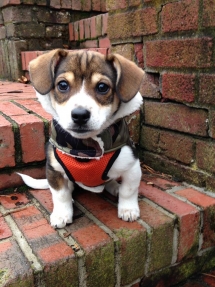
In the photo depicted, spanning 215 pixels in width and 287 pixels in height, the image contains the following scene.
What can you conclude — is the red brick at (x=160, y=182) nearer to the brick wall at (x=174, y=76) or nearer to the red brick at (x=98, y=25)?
the brick wall at (x=174, y=76)

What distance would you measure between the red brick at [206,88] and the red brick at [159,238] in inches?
23.0

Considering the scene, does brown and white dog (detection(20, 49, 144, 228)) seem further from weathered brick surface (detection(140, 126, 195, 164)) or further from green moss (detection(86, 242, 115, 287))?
weathered brick surface (detection(140, 126, 195, 164))

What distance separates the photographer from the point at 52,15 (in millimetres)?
3430

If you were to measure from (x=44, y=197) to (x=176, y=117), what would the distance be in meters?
0.82

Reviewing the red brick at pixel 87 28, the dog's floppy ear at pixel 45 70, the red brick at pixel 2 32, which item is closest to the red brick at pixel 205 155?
the dog's floppy ear at pixel 45 70

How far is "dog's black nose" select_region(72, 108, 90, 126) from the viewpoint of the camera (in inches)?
48.4

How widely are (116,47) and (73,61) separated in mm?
749

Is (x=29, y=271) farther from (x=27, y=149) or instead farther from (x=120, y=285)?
(x=27, y=149)

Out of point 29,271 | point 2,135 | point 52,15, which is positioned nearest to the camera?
point 29,271

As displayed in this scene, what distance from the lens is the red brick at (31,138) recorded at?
5.65 feet

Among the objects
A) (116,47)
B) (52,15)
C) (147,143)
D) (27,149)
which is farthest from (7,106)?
(52,15)

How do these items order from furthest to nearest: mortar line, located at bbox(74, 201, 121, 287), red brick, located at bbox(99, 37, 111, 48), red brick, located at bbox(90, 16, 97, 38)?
red brick, located at bbox(90, 16, 97, 38) < red brick, located at bbox(99, 37, 111, 48) < mortar line, located at bbox(74, 201, 121, 287)

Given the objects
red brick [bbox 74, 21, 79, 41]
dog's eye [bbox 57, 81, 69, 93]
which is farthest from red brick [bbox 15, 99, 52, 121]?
red brick [bbox 74, 21, 79, 41]

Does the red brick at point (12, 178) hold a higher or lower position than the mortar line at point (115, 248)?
higher
